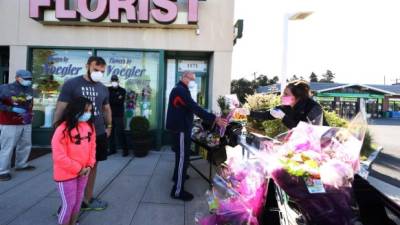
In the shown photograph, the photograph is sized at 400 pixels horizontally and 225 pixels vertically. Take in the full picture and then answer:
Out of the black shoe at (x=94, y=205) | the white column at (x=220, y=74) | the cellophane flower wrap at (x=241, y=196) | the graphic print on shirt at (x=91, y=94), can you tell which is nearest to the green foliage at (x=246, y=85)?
the white column at (x=220, y=74)

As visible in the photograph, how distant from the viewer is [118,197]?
4.48 metres

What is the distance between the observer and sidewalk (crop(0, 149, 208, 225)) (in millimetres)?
3729

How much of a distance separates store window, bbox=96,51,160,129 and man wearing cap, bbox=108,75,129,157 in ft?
3.23

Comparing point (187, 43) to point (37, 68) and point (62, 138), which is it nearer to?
point (37, 68)

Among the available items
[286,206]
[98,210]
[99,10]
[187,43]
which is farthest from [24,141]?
[286,206]

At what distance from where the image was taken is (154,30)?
807 cm

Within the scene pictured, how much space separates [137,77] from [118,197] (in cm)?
451

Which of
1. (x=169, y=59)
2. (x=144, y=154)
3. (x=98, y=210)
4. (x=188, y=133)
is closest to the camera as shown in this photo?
(x=98, y=210)

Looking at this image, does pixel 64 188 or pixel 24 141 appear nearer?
pixel 64 188

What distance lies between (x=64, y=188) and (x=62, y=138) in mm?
474

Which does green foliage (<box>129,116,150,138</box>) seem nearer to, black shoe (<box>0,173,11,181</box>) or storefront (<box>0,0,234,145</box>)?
storefront (<box>0,0,234,145</box>)

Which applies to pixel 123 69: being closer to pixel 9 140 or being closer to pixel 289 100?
pixel 9 140

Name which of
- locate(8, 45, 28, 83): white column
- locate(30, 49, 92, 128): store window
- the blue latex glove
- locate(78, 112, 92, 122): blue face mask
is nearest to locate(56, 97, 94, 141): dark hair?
locate(78, 112, 92, 122): blue face mask

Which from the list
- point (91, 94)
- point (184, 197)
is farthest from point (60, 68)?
point (184, 197)
